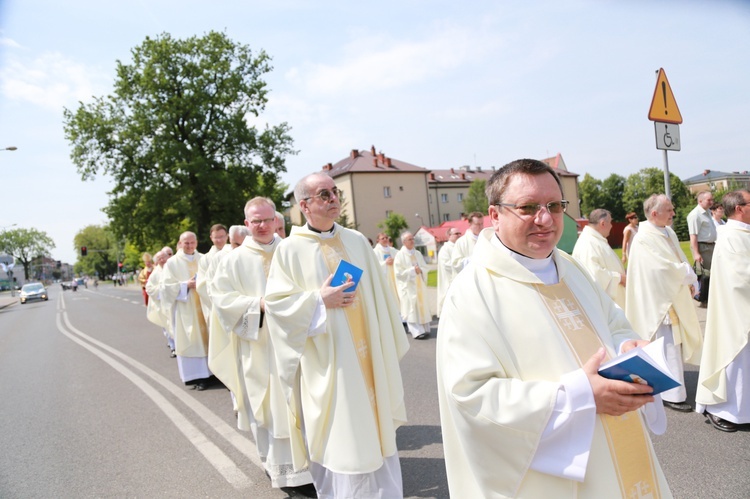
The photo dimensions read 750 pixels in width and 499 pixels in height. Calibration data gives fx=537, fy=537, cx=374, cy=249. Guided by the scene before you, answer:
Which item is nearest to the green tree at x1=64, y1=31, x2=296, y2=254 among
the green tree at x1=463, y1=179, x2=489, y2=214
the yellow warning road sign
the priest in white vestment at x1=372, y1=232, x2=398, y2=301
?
the priest in white vestment at x1=372, y1=232, x2=398, y2=301

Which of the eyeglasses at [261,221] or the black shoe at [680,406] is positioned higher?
the eyeglasses at [261,221]

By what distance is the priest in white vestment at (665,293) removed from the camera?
17.9 feet

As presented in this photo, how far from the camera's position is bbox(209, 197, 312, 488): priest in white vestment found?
165 inches

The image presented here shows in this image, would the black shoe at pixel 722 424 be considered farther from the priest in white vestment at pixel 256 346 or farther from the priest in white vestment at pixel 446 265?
the priest in white vestment at pixel 446 265

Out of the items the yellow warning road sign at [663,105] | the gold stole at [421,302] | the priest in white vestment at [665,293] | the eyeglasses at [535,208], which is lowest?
the gold stole at [421,302]

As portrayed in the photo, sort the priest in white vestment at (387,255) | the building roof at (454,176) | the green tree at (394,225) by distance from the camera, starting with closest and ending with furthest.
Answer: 1. the priest in white vestment at (387,255)
2. the green tree at (394,225)
3. the building roof at (454,176)

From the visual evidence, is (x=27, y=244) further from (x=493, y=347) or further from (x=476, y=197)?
(x=493, y=347)

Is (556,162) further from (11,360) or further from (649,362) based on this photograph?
(649,362)

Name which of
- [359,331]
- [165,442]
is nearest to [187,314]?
[165,442]

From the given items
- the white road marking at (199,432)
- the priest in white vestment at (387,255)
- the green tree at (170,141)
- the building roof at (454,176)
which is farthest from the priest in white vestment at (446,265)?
the building roof at (454,176)

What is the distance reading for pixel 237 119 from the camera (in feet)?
101

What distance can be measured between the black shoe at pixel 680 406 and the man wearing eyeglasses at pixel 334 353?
2977 mm

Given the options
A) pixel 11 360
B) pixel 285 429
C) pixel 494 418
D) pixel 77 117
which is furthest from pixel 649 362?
pixel 77 117

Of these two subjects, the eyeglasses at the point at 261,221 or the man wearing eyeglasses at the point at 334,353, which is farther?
the eyeglasses at the point at 261,221
